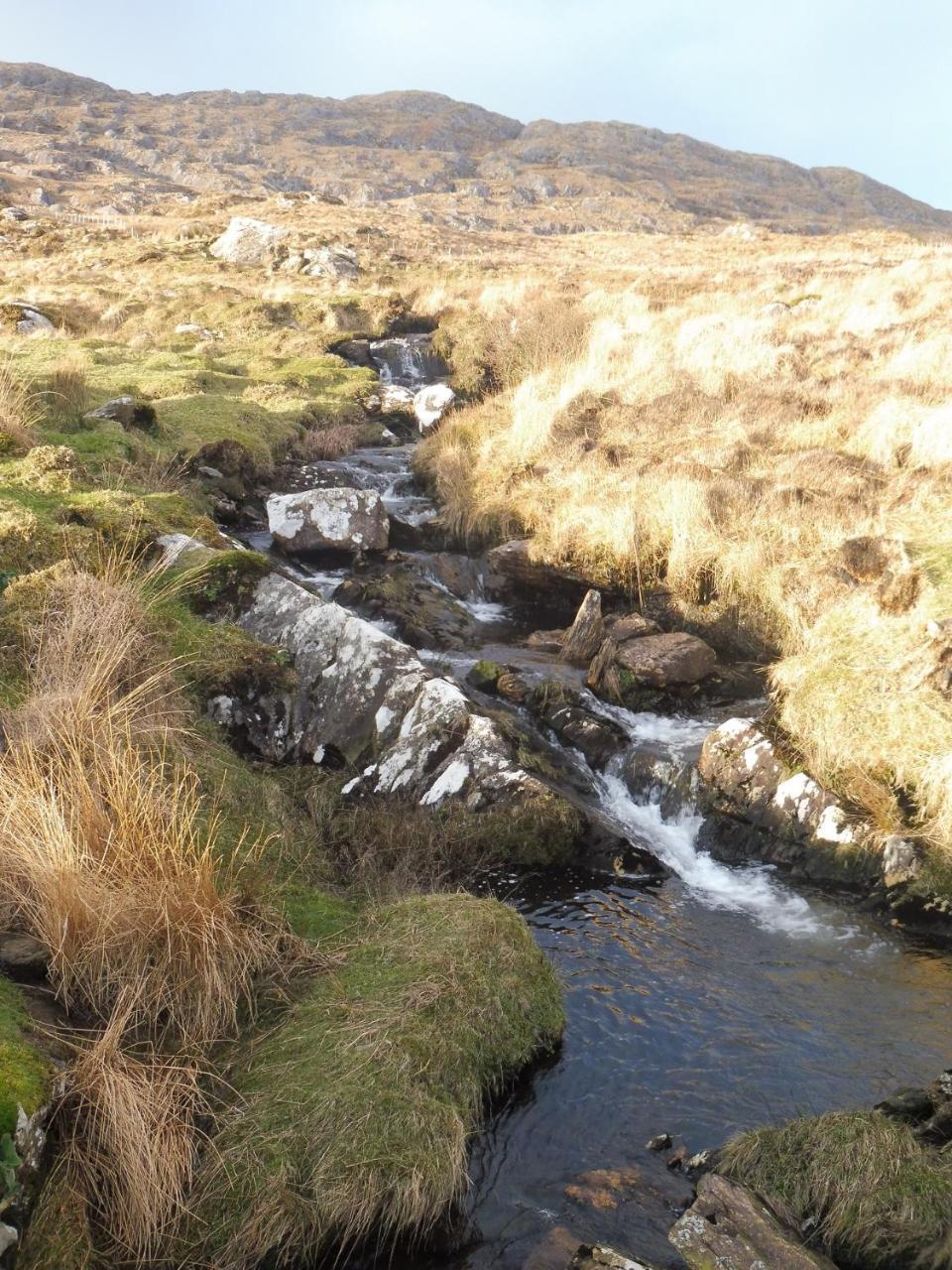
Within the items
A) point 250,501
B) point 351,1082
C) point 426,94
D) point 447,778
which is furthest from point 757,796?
point 426,94

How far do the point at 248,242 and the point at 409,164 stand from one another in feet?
227

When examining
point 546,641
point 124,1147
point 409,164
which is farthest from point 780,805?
point 409,164

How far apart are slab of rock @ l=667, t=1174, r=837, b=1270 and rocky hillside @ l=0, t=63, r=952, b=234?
60268mm

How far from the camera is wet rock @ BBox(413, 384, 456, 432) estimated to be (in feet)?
56.9

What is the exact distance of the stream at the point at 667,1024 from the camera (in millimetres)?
4184

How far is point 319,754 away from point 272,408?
1081 cm

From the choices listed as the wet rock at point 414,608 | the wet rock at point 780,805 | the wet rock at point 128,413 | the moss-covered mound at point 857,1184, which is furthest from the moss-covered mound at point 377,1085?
the wet rock at point 128,413

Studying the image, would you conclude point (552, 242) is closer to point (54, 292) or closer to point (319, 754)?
point (54, 292)

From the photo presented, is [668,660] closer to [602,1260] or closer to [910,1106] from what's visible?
[910,1106]

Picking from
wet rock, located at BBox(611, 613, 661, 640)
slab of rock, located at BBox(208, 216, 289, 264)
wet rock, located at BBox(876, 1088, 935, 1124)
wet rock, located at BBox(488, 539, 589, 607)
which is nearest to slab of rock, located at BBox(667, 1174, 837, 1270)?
wet rock, located at BBox(876, 1088, 935, 1124)

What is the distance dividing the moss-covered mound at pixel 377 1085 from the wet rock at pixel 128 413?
9.79 meters

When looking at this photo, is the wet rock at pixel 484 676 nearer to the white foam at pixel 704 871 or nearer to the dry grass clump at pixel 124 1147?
the white foam at pixel 704 871

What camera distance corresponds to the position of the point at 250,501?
1330cm

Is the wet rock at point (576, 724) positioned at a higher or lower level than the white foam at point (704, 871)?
higher
